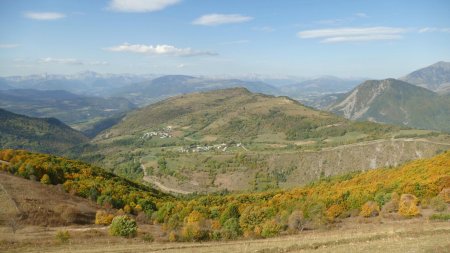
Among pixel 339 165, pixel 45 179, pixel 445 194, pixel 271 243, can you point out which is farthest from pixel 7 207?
pixel 339 165

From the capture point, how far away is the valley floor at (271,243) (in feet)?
89.4

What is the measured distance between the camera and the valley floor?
89.4ft

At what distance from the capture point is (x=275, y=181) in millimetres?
192250

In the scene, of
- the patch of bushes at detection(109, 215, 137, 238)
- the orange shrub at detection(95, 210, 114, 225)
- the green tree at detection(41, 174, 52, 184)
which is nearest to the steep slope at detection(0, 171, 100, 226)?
the orange shrub at detection(95, 210, 114, 225)

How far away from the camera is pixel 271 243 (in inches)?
1331

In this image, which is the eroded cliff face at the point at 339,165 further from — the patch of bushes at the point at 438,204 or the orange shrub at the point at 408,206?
the patch of bushes at the point at 438,204

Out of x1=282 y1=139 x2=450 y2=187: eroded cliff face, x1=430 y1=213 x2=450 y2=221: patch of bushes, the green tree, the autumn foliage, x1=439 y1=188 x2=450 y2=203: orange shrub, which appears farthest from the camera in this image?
x1=282 y1=139 x2=450 y2=187: eroded cliff face

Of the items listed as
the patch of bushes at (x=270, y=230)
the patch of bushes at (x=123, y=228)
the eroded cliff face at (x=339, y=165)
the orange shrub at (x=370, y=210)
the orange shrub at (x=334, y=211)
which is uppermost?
the patch of bushes at (x=123, y=228)

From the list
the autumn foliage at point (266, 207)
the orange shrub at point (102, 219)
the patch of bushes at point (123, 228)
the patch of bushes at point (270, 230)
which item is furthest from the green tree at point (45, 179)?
the patch of bushes at point (270, 230)

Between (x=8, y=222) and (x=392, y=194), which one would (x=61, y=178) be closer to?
(x=8, y=222)

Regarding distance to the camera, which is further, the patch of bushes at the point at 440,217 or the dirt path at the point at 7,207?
the dirt path at the point at 7,207

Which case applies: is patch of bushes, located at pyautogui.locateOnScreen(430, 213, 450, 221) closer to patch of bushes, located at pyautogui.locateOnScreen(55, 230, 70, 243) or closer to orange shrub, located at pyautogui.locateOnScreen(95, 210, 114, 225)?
patch of bushes, located at pyautogui.locateOnScreen(55, 230, 70, 243)

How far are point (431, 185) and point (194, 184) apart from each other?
14767 centimetres

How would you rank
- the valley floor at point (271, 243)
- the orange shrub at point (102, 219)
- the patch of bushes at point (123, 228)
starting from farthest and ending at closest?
the orange shrub at point (102, 219)
the patch of bushes at point (123, 228)
the valley floor at point (271, 243)
